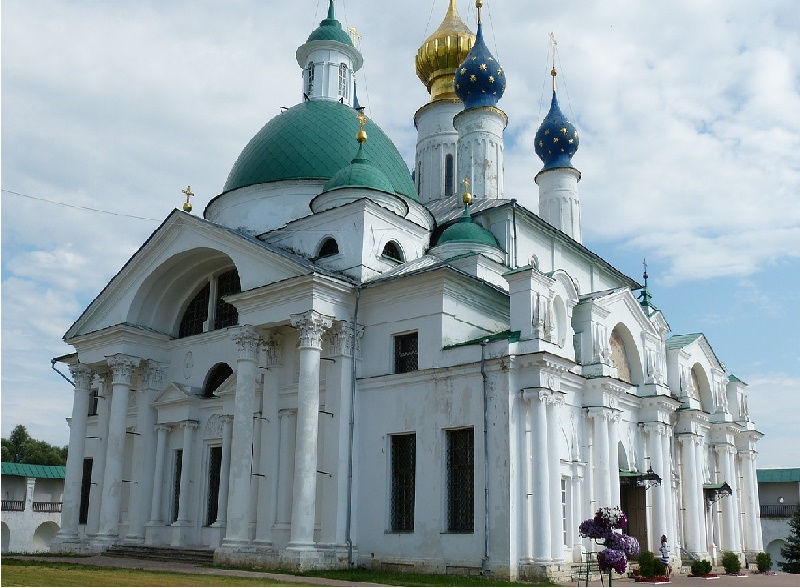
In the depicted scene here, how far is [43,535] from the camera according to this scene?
33250 millimetres

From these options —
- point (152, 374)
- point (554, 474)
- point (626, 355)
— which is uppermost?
point (626, 355)

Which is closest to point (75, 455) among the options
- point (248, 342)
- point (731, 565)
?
point (248, 342)

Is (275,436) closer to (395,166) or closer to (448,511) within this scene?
(448,511)

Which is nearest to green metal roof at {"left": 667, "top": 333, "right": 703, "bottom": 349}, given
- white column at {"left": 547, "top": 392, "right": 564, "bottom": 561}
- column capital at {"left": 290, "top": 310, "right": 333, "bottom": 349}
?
white column at {"left": 547, "top": 392, "right": 564, "bottom": 561}

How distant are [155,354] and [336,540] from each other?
8.41 m

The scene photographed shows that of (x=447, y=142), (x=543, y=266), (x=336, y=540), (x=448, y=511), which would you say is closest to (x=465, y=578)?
(x=448, y=511)

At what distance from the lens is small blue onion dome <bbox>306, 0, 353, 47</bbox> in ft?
90.6

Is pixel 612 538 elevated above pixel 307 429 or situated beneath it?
situated beneath

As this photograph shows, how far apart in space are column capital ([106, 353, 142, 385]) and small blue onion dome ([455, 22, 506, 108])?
45.1 feet

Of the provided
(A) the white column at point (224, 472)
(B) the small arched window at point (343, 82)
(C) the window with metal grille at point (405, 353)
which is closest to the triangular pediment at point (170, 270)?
(C) the window with metal grille at point (405, 353)

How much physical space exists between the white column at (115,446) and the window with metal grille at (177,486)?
1.35 meters

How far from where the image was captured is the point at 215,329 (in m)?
22.0

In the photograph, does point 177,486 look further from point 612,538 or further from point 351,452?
point 612,538

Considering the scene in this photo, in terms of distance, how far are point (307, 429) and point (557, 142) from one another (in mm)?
16300
